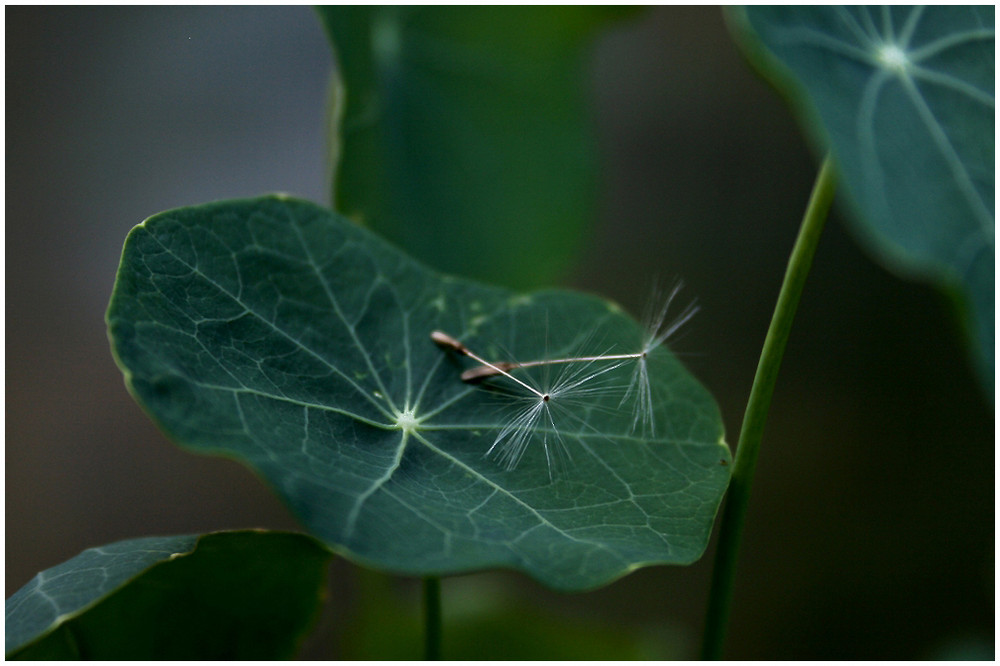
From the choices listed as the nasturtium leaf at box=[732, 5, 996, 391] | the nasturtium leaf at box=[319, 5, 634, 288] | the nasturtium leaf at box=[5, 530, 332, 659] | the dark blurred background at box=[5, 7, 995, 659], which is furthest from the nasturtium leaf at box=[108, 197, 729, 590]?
the dark blurred background at box=[5, 7, 995, 659]

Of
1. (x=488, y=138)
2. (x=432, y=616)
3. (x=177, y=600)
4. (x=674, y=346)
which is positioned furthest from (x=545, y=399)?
(x=674, y=346)

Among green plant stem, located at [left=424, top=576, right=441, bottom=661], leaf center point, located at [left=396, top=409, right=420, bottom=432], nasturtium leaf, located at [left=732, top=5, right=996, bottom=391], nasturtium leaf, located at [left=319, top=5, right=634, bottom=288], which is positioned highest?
nasturtium leaf, located at [left=319, top=5, right=634, bottom=288]

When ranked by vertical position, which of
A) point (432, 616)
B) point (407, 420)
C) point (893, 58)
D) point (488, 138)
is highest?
point (488, 138)

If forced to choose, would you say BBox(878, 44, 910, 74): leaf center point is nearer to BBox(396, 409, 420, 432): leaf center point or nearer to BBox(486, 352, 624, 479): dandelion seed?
BBox(486, 352, 624, 479): dandelion seed

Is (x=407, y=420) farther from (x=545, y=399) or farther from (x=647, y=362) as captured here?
(x=647, y=362)

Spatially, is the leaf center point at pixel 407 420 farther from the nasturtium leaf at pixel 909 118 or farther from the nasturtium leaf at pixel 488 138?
the nasturtium leaf at pixel 488 138

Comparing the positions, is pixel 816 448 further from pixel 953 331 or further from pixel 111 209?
pixel 111 209

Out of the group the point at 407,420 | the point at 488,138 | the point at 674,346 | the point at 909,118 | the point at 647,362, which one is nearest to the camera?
the point at 909,118
